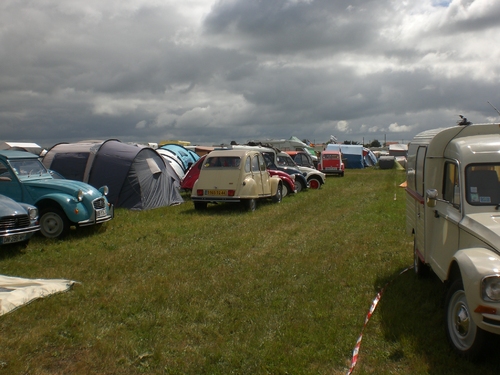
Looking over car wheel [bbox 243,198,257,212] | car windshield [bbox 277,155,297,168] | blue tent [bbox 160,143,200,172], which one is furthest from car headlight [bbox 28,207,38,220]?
car windshield [bbox 277,155,297,168]

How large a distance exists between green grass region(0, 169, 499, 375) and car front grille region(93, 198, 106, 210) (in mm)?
631

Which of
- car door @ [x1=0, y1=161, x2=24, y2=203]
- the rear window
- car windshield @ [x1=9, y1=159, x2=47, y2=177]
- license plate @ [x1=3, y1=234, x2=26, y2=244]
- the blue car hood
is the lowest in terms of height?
license plate @ [x1=3, y1=234, x2=26, y2=244]

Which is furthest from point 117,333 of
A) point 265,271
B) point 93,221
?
point 93,221

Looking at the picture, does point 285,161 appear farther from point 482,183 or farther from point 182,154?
point 482,183

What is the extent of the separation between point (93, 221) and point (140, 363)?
639cm

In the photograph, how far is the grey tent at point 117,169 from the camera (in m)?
14.3

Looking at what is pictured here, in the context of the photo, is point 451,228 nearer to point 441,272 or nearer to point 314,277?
point 441,272

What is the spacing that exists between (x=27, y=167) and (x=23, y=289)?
5438 mm

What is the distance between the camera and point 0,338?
4.97 meters

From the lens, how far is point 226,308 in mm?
5898

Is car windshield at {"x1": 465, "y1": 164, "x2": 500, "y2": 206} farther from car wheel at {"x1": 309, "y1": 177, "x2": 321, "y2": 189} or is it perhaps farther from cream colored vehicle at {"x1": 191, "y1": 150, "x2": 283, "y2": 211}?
car wheel at {"x1": 309, "y1": 177, "x2": 321, "y2": 189}

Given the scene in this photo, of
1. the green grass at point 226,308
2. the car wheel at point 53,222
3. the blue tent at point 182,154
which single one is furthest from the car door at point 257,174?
the blue tent at point 182,154

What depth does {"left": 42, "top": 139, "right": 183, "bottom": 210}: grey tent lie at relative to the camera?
47.0ft

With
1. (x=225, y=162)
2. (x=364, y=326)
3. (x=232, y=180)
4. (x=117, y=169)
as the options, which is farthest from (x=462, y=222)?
(x=117, y=169)
